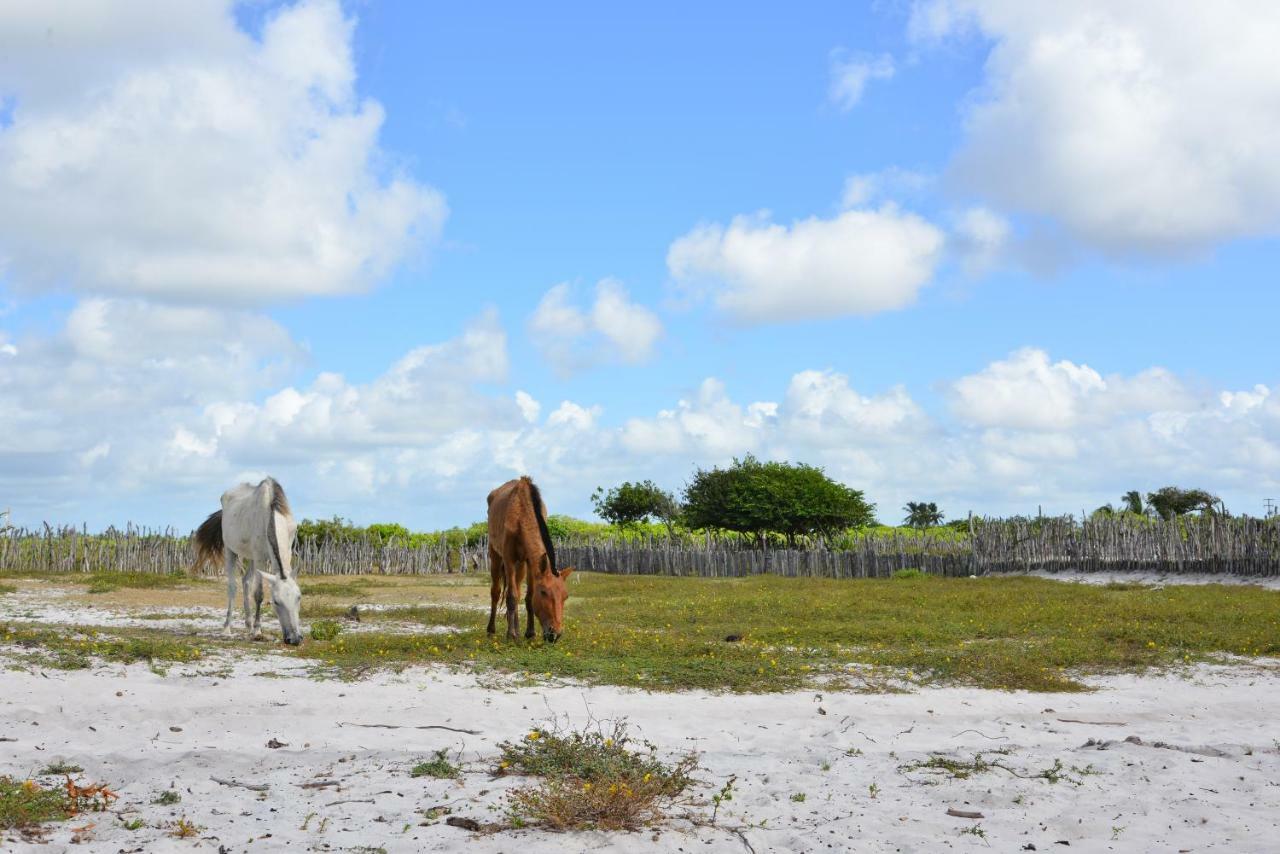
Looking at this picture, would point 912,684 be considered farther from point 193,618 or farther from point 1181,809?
point 193,618

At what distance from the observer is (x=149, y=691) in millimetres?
8164

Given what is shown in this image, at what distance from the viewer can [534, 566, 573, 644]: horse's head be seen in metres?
10.7

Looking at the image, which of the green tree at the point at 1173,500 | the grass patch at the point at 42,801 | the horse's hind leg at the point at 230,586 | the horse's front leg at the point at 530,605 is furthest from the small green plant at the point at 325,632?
the green tree at the point at 1173,500

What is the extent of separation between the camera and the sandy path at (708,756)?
5.36 meters

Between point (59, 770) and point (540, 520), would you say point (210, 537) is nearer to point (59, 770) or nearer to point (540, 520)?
point (540, 520)

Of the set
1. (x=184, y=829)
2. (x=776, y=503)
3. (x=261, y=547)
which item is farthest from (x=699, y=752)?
(x=776, y=503)

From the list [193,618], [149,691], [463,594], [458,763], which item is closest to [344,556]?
[463,594]

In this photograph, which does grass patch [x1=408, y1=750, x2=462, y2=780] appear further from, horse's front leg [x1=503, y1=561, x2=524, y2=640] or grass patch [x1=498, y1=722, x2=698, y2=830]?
horse's front leg [x1=503, y1=561, x2=524, y2=640]

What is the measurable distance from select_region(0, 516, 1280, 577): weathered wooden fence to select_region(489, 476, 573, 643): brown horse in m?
20.0

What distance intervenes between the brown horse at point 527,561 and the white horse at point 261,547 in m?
2.21

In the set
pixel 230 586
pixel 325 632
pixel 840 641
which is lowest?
pixel 840 641

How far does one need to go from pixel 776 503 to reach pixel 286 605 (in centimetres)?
3012

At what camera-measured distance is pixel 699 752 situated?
22.6ft

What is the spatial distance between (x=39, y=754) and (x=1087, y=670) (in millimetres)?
9311
